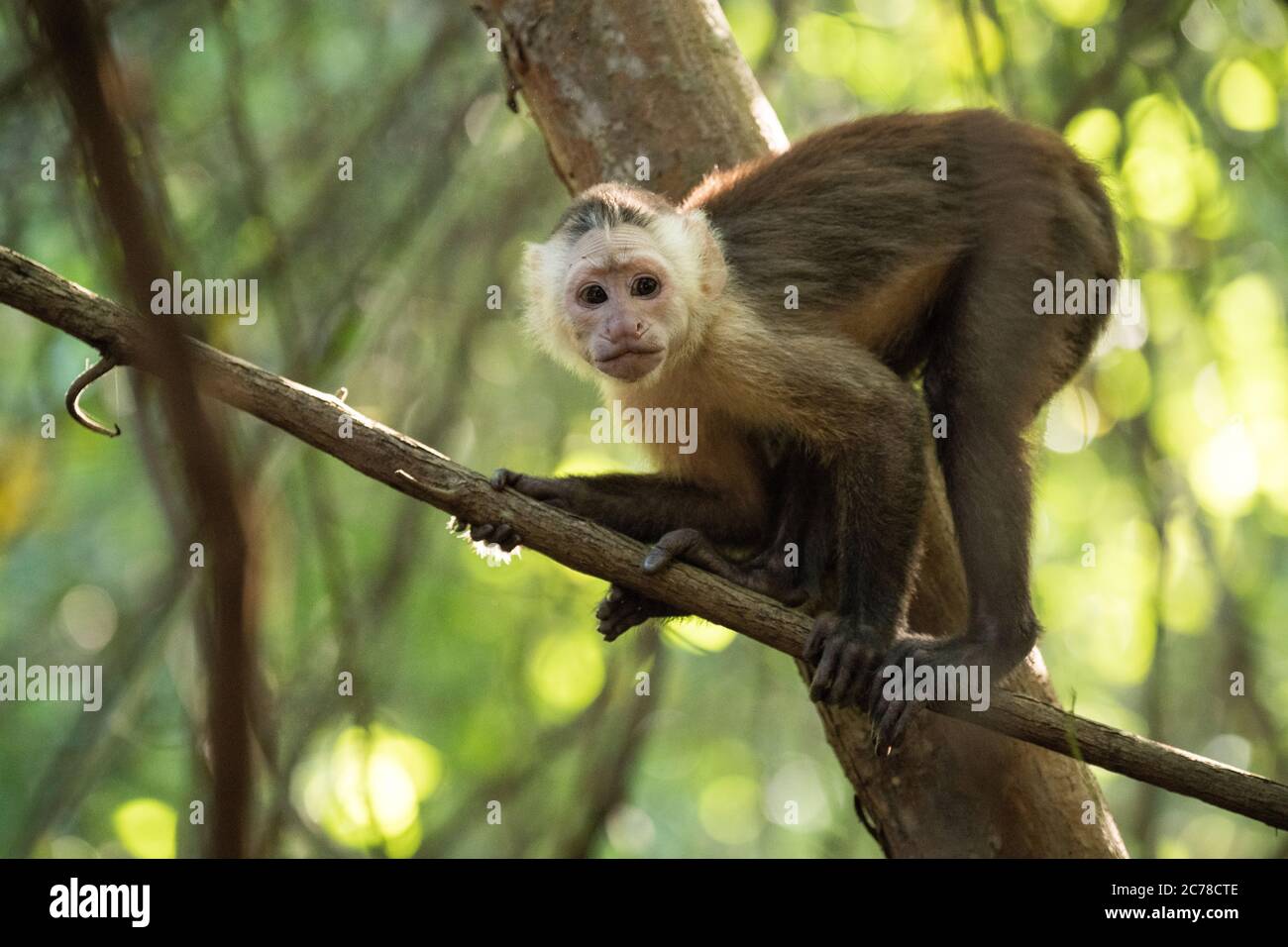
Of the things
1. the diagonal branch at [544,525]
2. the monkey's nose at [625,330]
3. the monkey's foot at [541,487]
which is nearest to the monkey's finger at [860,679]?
the diagonal branch at [544,525]

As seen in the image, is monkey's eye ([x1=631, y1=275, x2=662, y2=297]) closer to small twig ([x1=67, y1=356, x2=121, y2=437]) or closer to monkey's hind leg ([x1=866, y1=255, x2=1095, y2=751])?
monkey's hind leg ([x1=866, y1=255, x2=1095, y2=751])

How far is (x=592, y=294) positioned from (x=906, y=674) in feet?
6.91

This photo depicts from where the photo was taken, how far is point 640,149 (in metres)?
6.00

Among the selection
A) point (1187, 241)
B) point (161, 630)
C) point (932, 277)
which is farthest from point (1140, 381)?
point (161, 630)

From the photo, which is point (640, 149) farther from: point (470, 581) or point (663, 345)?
point (470, 581)

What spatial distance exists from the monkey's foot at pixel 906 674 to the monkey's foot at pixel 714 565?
59 centimetres

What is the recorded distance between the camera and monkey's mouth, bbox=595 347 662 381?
5.32 meters

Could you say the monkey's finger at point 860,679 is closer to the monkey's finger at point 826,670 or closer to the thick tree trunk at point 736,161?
the monkey's finger at point 826,670

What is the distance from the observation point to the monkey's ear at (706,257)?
545 cm

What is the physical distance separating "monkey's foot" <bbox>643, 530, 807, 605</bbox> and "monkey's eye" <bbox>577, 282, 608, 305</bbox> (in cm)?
113

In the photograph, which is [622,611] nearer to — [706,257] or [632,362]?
[632,362]

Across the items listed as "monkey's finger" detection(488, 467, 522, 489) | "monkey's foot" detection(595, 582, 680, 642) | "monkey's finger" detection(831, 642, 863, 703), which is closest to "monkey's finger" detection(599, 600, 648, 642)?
"monkey's foot" detection(595, 582, 680, 642)

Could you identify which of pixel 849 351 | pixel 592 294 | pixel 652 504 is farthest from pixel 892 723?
pixel 592 294
